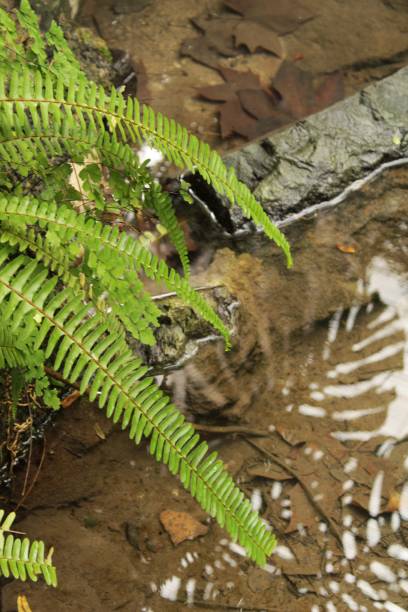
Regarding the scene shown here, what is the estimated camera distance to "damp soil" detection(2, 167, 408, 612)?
253 cm

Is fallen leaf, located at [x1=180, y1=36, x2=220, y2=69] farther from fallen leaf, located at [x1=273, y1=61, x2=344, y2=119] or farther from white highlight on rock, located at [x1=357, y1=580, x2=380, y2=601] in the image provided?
white highlight on rock, located at [x1=357, y1=580, x2=380, y2=601]

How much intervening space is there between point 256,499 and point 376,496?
1.52ft

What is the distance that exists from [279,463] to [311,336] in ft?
2.12

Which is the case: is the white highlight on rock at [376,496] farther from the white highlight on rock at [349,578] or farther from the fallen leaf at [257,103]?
the fallen leaf at [257,103]

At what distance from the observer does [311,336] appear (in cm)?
318

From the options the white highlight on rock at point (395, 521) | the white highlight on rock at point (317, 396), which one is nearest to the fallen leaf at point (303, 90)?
the white highlight on rock at point (317, 396)

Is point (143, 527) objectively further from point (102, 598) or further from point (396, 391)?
point (396, 391)

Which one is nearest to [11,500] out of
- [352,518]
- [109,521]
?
[109,521]

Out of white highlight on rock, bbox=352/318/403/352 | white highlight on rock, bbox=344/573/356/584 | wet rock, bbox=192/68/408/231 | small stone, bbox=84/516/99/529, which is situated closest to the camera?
white highlight on rock, bbox=344/573/356/584

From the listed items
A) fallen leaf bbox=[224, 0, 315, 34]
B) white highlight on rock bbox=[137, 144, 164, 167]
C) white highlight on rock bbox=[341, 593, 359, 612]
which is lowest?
white highlight on rock bbox=[341, 593, 359, 612]

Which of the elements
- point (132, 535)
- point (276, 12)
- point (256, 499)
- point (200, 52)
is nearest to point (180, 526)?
point (132, 535)

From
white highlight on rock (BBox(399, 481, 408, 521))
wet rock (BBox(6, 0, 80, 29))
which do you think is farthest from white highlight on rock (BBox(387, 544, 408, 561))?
wet rock (BBox(6, 0, 80, 29))

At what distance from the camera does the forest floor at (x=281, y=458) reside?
2529 millimetres

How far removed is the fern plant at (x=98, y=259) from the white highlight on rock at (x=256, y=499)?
2.00 feet
